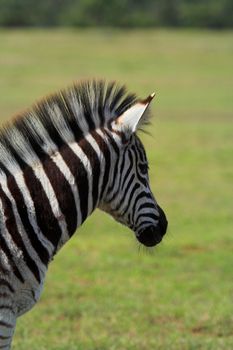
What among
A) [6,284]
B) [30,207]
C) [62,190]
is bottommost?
[6,284]

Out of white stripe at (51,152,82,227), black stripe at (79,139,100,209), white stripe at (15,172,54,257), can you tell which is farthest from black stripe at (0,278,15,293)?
black stripe at (79,139,100,209)

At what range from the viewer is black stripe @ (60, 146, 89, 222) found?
4809 millimetres

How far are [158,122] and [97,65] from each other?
14.6 meters

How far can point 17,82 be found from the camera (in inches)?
1249

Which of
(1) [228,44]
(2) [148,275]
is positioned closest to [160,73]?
(1) [228,44]

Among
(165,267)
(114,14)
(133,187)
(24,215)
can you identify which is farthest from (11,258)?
(114,14)

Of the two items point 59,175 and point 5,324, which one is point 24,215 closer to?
point 59,175

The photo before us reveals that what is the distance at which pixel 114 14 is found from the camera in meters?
65.7

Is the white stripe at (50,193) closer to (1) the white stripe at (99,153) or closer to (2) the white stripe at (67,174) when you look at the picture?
(2) the white stripe at (67,174)

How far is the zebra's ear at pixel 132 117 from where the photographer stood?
15.7ft

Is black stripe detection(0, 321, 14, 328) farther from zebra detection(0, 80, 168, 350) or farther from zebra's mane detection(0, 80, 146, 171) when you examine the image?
zebra's mane detection(0, 80, 146, 171)

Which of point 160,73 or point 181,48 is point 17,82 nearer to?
point 160,73

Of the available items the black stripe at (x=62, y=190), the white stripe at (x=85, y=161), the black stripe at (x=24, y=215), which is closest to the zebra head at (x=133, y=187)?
the white stripe at (x=85, y=161)

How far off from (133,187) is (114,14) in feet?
203
